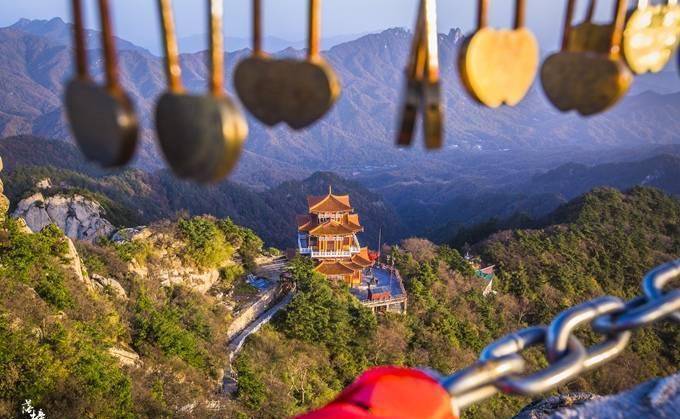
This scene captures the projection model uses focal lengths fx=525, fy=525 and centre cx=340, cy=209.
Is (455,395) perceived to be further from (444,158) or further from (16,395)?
(444,158)

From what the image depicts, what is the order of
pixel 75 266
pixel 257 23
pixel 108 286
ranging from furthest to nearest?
1. pixel 108 286
2. pixel 75 266
3. pixel 257 23

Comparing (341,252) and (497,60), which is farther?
(341,252)

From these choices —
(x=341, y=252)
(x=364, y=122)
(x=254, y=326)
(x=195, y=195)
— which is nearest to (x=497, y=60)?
(x=254, y=326)

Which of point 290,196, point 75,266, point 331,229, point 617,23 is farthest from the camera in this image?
point 290,196

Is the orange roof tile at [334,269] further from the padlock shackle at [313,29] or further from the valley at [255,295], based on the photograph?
the padlock shackle at [313,29]

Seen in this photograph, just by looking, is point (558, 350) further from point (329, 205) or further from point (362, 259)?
point (329, 205)

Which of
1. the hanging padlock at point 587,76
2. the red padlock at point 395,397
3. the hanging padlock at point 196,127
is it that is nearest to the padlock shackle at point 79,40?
the hanging padlock at point 196,127

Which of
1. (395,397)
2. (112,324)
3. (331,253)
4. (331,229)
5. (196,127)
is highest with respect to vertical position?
(196,127)
